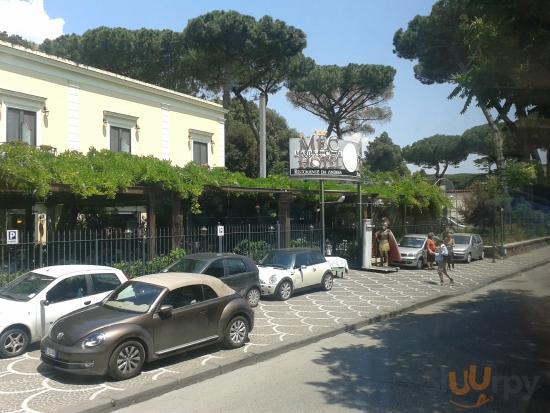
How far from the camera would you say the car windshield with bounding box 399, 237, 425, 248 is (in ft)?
79.9

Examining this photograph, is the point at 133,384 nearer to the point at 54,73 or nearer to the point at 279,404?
the point at 279,404

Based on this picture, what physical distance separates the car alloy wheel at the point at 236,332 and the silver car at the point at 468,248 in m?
18.3

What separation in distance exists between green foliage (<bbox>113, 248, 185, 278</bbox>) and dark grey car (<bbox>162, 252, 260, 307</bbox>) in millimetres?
2243

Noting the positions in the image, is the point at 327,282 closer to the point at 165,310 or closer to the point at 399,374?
the point at 399,374

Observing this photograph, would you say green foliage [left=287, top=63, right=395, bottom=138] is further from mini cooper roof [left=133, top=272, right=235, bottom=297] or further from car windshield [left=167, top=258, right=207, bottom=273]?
mini cooper roof [left=133, top=272, right=235, bottom=297]

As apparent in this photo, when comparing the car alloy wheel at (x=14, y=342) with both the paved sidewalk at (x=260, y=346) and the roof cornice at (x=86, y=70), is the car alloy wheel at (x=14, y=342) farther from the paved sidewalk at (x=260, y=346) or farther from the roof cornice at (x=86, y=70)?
the roof cornice at (x=86, y=70)

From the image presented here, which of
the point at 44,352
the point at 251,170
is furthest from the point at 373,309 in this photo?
the point at 251,170

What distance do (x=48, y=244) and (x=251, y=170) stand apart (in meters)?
31.2

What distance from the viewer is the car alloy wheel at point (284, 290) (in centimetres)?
1509

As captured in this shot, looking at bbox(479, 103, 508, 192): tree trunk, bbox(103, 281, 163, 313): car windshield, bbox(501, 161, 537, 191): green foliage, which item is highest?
bbox(479, 103, 508, 192): tree trunk

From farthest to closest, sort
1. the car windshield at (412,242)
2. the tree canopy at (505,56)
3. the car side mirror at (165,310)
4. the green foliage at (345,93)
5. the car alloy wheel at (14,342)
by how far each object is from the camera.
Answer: the green foliage at (345,93) < the car windshield at (412,242) < the car alloy wheel at (14,342) < the car side mirror at (165,310) < the tree canopy at (505,56)

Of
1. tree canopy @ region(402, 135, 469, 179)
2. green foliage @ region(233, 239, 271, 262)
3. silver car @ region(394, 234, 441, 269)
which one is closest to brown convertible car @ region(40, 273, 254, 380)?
green foliage @ region(233, 239, 271, 262)

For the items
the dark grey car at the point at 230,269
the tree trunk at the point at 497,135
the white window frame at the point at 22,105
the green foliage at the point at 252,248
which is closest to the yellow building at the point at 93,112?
the white window frame at the point at 22,105

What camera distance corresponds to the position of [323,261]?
669 inches
